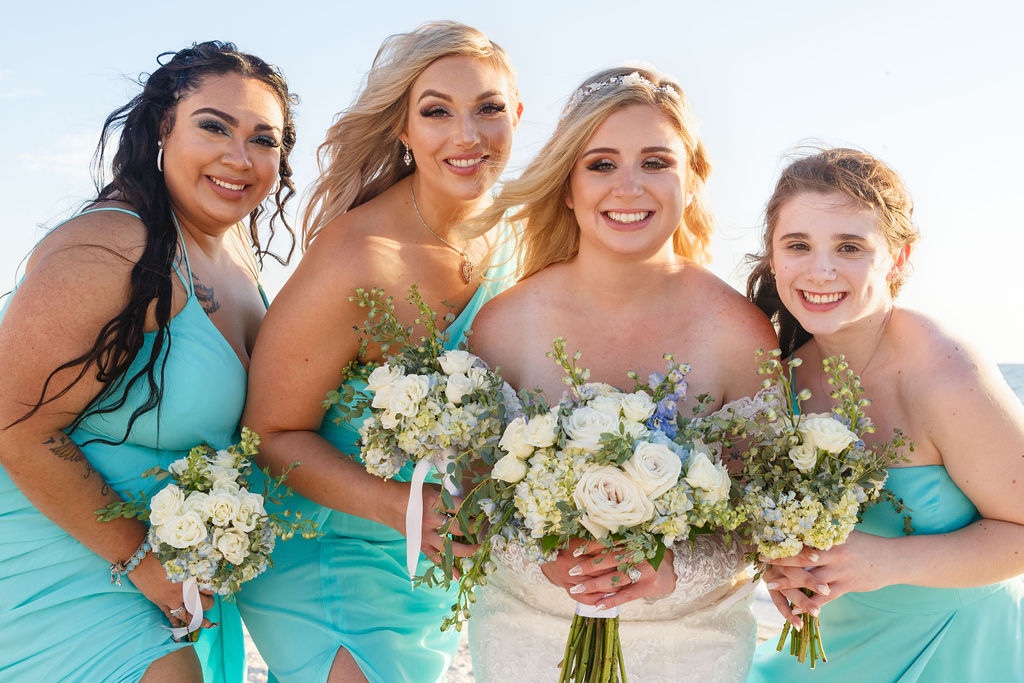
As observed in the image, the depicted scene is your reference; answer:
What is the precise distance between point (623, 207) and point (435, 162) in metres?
1.15

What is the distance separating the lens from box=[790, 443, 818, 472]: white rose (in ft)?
11.4

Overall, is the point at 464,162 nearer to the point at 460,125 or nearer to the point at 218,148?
the point at 460,125

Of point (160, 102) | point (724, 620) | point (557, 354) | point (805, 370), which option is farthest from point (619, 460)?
point (160, 102)

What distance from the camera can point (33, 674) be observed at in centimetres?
413

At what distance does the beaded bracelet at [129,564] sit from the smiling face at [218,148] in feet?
5.16

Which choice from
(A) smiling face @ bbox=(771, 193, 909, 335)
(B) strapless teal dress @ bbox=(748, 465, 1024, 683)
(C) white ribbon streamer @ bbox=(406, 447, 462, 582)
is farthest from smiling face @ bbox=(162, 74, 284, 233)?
(B) strapless teal dress @ bbox=(748, 465, 1024, 683)

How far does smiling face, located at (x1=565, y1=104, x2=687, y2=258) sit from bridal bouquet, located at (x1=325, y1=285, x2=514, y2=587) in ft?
2.91

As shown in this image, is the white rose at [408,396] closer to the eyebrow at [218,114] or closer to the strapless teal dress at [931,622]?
the eyebrow at [218,114]

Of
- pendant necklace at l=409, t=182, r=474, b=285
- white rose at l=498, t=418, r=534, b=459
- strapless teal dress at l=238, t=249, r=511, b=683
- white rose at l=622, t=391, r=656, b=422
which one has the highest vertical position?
pendant necklace at l=409, t=182, r=474, b=285

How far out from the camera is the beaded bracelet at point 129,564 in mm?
4160

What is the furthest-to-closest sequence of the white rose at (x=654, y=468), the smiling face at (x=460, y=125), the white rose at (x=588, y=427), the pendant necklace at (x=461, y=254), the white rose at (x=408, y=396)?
the pendant necklace at (x=461, y=254) → the smiling face at (x=460, y=125) → the white rose at (x=408, y=396) → the white rose at (x=588, y=427) → the white rose at (x=654, y=468)

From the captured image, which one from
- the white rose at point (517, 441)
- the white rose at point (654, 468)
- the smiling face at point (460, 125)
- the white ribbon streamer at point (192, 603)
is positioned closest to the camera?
the white rose at point (654, 468)

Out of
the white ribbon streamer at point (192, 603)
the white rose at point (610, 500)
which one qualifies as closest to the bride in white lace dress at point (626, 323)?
the white rose at point (610, 500)

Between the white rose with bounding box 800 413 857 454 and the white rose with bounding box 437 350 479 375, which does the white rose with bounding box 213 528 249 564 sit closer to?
the white rose with bounding box 437 350 479 375
